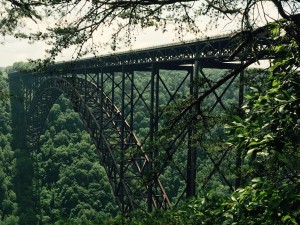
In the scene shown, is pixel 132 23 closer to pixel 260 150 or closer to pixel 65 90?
pixel 260 150

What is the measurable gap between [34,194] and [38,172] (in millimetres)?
5135

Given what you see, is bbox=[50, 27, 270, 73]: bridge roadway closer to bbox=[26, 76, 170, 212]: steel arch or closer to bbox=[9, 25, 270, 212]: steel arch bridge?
bbox=[9, 25, 270, 212]: steel arch bridge

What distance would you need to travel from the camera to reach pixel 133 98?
26812 mm

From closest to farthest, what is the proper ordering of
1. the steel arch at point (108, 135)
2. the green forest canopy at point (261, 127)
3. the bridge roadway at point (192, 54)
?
the green forest canopy at point (261, 127) < the bridge roadway at point (192, 54) < the steel arch at point (108, 135)

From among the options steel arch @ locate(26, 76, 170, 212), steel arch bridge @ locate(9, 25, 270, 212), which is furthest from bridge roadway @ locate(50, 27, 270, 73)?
steel arch @ locate(26, 76, 170, 212)

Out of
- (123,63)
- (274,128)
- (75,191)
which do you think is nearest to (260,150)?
(274,128)

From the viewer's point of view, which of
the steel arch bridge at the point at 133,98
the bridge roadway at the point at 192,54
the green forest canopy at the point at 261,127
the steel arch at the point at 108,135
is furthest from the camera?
the steel arch at the point at 108,135

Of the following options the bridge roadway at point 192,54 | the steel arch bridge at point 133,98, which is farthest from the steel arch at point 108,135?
the bridge roadway at point 192,54

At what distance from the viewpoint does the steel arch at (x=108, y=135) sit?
2144 centimetres

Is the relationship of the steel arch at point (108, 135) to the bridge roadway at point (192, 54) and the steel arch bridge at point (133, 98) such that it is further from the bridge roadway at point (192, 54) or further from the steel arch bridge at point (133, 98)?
the bridge roadway at point (192, 54)

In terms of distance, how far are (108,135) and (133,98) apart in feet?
14.0

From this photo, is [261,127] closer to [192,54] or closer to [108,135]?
[192,54]

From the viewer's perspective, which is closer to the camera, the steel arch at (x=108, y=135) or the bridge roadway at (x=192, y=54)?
the bridge roadway at (x=192, y=54)

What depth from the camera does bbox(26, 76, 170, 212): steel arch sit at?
21.4 meters
